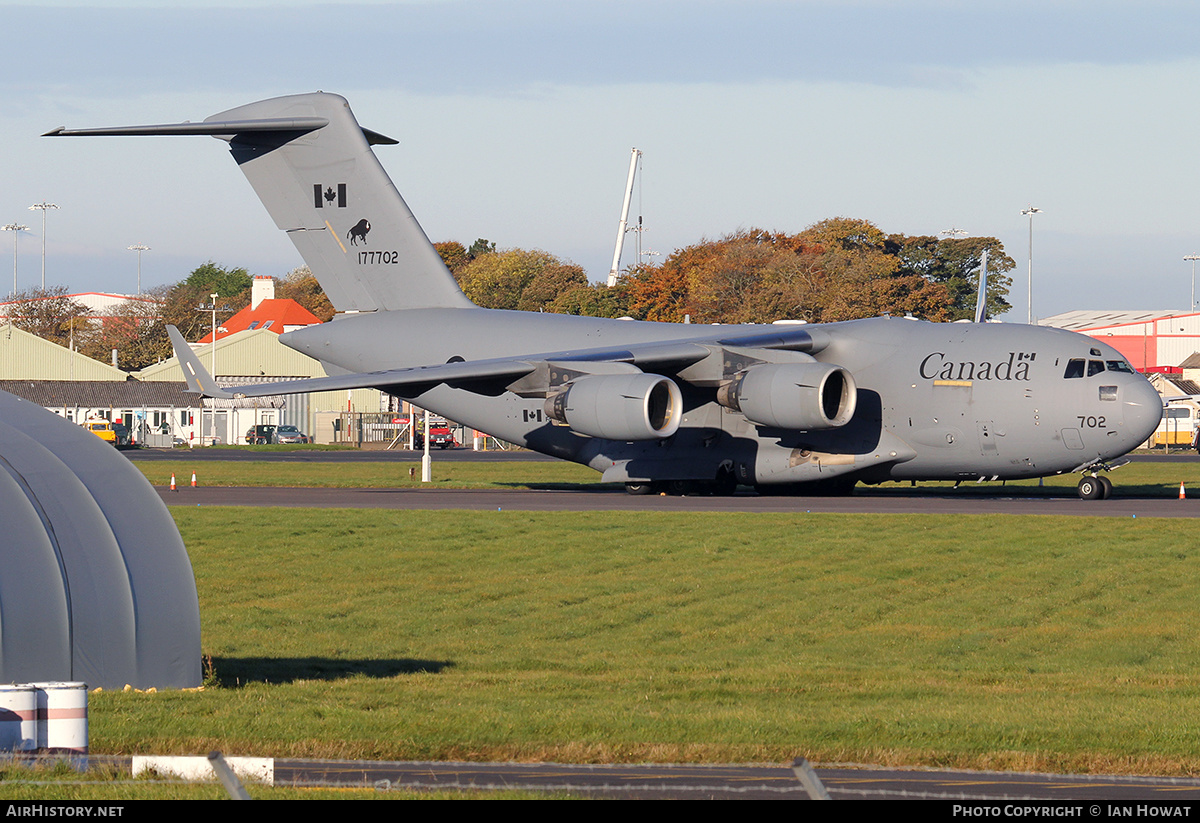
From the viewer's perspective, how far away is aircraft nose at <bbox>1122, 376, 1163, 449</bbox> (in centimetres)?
3203

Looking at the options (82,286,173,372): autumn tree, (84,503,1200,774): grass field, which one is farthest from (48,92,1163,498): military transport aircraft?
(82,286,173,372): autumn tree

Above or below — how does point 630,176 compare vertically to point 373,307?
above

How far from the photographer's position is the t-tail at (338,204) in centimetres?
3819

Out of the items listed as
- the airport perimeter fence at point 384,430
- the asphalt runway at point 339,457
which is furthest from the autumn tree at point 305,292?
the asphalt runway at point 339,457

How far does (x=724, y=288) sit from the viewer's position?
4144 inches

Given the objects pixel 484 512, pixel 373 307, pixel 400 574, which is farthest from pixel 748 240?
pixel 400 574

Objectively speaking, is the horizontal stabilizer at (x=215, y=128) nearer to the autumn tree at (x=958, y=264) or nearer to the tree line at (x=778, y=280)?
the tree line at (x=778, y=280)

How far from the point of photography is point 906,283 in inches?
3866

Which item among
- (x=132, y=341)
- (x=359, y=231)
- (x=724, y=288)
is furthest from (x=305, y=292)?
(x=359, y=231)

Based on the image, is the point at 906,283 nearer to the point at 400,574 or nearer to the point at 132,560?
the point at 400,574

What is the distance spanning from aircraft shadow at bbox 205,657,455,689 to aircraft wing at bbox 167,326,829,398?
1657 cm

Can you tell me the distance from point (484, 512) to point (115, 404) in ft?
241

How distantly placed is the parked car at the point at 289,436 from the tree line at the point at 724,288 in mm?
24849

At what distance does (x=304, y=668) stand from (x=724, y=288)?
297 ft
